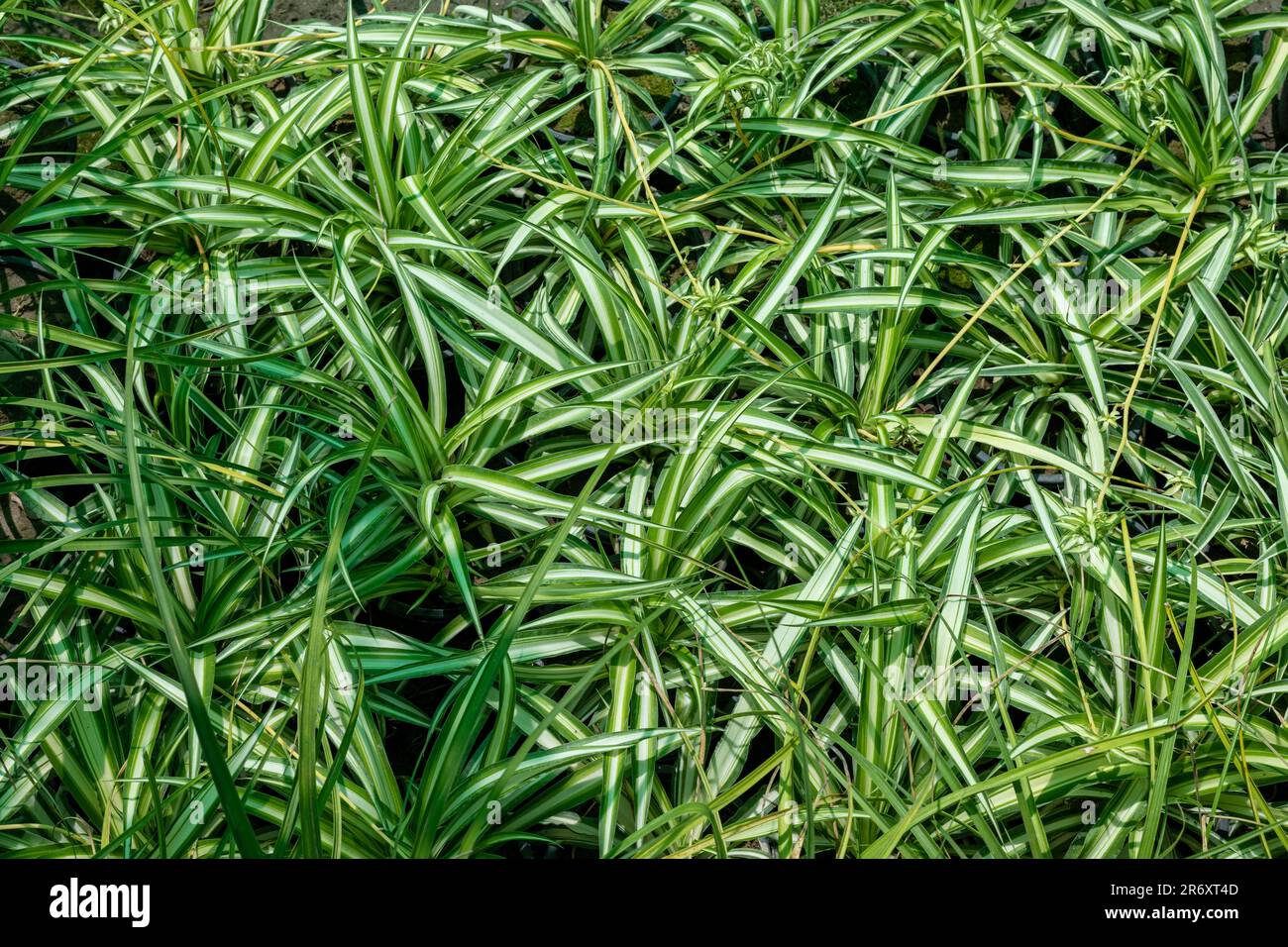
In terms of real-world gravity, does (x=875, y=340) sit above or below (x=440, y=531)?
above

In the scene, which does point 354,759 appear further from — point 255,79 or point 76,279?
point 255,79

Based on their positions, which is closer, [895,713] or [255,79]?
[895,713]

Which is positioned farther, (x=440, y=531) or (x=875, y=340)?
(x=875, y=340)

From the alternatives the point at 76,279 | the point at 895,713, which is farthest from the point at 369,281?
the point at 895,713

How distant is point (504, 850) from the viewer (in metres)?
1.24

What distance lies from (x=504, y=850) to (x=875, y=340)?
881 mm
